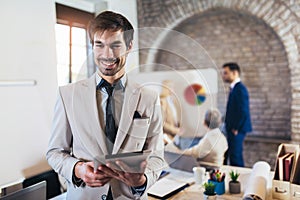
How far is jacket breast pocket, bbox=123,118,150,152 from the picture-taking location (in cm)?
86

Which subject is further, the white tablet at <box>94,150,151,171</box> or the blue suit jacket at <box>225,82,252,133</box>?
the blue suit jacket at <box>225,82,252,133</box>

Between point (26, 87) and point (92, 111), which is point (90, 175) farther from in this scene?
point (26, 87)

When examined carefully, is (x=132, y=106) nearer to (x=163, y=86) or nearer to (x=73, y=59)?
(x=163, y=86)

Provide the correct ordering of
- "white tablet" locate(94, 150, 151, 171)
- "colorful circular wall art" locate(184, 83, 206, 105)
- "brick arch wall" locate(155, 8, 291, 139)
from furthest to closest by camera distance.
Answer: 1. "brick arch wall" locate(155, 8, 291, 139)
2. "colorful circular wall art" locate(184, 83, 206, 105)
3. "white tablet" locate(94, 150, 151, 171)

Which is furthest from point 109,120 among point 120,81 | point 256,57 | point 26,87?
point 256,57

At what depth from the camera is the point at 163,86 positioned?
3.37 ft

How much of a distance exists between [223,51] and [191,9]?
0.64 metres

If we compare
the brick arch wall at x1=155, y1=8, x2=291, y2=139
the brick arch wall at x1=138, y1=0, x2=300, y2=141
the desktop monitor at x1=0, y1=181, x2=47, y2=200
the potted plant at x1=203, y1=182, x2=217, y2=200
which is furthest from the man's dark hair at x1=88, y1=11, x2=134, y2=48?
the brick arch wall at x1=155, y1=8, x2=291, y2=139

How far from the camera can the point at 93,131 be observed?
2.81 ft


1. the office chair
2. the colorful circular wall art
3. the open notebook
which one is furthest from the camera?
the open notebook

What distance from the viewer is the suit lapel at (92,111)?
853 mm

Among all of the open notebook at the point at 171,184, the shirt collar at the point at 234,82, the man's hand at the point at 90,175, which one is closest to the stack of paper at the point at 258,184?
the open notebook at the point at 171,184

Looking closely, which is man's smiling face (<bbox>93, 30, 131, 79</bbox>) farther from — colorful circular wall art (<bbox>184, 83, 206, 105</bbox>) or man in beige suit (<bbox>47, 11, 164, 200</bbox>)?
colorful circular wall art (<bbox>184, 83, 206, 105</bbox>)

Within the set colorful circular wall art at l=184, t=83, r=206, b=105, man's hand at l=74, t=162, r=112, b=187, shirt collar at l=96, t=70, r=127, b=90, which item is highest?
shirt collar at l=96, t=70, r=127, b=90
